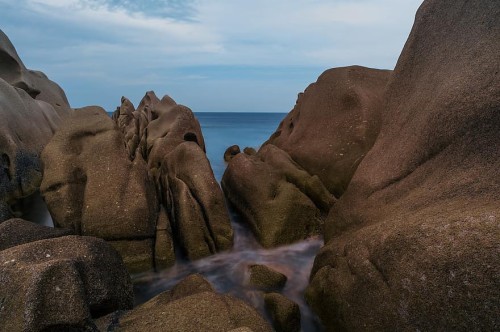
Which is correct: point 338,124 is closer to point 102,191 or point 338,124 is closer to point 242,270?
point 242,270

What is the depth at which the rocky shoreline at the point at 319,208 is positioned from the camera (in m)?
3.37

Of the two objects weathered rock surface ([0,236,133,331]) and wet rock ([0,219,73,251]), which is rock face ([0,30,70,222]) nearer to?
wet rock ([0,219,73,251])

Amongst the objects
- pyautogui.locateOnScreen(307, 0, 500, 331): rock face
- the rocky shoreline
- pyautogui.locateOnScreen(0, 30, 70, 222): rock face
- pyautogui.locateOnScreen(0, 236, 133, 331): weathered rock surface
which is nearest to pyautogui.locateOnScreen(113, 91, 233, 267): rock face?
the rocky shoreline

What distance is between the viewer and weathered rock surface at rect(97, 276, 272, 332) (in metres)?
3.66

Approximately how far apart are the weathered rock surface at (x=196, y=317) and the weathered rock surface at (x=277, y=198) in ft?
10.3

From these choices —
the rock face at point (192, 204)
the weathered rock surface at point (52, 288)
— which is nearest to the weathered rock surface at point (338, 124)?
the rock face at point (192, 204)

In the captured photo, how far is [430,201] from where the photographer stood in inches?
169

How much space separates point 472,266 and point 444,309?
0.47 m

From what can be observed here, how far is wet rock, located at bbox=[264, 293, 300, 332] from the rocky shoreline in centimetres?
2

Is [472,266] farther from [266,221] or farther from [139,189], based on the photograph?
[139,189]

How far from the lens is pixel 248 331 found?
3115mm

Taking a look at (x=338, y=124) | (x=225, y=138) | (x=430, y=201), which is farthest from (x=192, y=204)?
(x=225, y=138)

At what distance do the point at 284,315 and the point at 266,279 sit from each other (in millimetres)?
1084

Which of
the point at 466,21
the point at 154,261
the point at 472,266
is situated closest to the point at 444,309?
the point at 472,266
